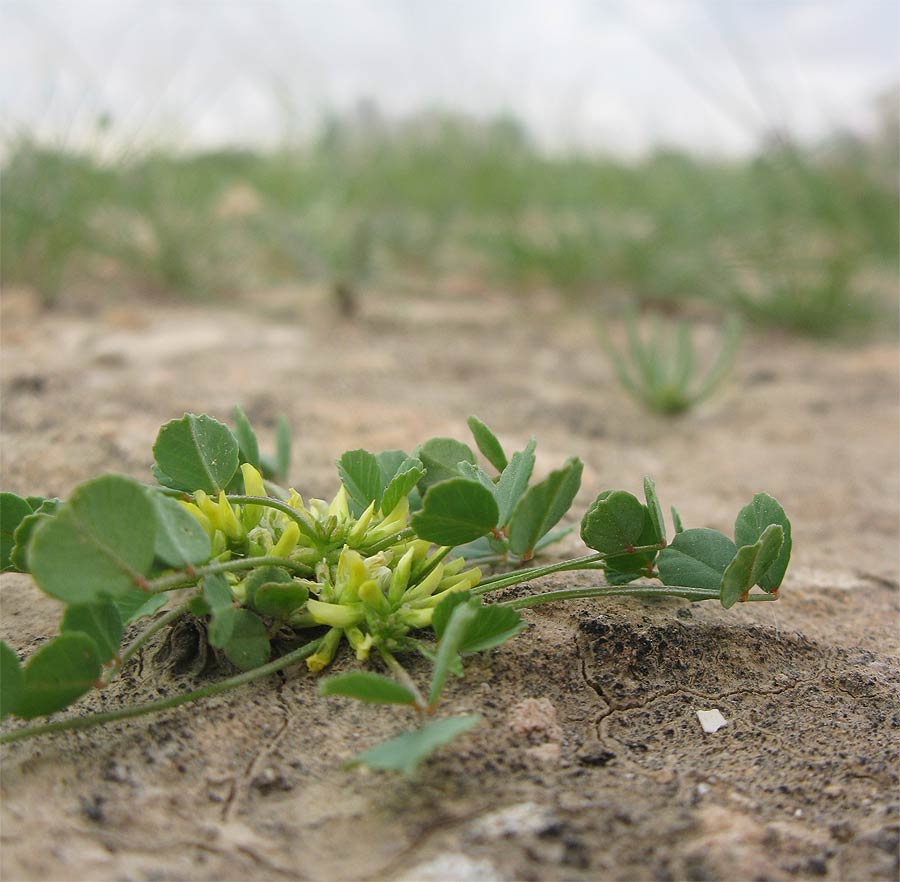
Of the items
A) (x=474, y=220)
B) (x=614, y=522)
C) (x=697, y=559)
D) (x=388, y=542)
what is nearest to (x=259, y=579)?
(x=388, y=542)

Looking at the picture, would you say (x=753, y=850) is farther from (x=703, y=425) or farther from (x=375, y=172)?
(x=375, y=172)

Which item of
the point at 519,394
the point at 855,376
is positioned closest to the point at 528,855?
the point at 519,394

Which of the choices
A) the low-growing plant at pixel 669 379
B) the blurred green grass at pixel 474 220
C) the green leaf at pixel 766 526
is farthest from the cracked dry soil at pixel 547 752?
the blurred green grass at pixel 474 220

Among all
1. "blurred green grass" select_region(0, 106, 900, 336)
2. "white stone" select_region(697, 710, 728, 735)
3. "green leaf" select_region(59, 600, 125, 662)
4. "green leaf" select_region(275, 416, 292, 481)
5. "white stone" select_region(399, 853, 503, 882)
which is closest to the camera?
"white stone" select_region(399, 853, 503, 882)

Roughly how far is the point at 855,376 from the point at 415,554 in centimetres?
219

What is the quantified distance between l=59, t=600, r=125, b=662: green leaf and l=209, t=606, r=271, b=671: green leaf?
10cm

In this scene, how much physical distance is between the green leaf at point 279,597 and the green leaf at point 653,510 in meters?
0.37

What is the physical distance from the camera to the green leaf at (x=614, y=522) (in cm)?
97

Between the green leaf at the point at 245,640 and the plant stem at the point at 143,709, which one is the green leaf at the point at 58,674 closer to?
the plant stem at the point at 143,709

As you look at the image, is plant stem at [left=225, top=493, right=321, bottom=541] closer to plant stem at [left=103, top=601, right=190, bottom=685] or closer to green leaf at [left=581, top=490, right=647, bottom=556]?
plant stem at [left=103, top=601, right=190, bottom=685]

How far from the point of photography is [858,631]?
3.99 feet

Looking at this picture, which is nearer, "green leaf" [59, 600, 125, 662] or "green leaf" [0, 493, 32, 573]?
"green leaf" [59, 600, 125, 662]

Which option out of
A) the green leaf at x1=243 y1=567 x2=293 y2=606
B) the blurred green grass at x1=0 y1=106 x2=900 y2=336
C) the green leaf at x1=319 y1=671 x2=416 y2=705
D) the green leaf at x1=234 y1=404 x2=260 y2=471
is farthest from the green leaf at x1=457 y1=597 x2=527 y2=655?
the blurred green grass at x1=0 y1=106 x2=900 y2=336

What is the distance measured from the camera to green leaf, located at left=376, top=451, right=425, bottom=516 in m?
1.01
